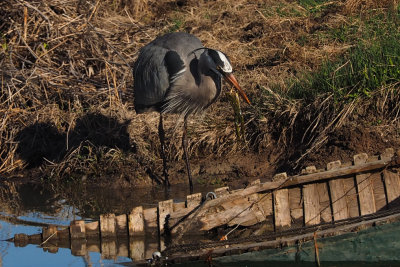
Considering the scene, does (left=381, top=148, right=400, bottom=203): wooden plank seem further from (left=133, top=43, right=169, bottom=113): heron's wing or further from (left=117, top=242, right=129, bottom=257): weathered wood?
(left=133, top=43, right=169, bottom=113): heron's wing

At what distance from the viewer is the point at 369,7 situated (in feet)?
30.6

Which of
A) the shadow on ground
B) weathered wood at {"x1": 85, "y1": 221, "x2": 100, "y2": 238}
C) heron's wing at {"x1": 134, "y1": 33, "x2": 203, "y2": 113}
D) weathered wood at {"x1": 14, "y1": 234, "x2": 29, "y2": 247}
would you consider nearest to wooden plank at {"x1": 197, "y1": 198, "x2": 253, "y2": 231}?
weathered wood at {"x1": 85, "y1": 221, "x2": 100, "y2": 238}

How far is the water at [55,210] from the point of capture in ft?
17.9

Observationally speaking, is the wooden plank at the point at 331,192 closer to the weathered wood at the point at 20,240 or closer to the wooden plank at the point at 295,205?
the wooden plank at the point at 295,205

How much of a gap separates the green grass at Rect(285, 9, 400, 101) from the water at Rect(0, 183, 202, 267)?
173 centimetres

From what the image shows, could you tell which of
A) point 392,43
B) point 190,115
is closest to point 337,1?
point 392,43

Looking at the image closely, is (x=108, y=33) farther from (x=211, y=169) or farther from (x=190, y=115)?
(x=211, y=169)

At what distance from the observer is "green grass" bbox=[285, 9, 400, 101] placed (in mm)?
7043

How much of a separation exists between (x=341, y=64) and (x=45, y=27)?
410 cm

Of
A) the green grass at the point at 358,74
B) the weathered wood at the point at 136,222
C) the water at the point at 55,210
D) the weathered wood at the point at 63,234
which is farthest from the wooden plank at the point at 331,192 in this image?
the green grass at the point at 358,74

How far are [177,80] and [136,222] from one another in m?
2.36

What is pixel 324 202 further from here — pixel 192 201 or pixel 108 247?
pixel 108 247

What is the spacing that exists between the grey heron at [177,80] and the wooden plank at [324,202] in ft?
6.55

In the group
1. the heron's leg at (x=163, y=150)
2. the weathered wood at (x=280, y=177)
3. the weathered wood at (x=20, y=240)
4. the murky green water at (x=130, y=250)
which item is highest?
the heron's leg at (x=163, y=150)
